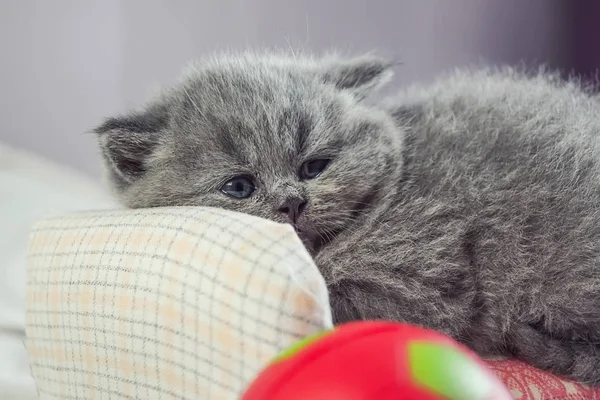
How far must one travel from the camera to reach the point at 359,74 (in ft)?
4.50

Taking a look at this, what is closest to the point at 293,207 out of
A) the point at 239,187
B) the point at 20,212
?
the point at 239,187

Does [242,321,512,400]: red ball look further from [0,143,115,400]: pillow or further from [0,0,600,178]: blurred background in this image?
[0,0,600,178]: blurred background

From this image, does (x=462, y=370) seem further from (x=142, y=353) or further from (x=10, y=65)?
(x=10, y=65)

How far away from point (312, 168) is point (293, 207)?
0.34 ft

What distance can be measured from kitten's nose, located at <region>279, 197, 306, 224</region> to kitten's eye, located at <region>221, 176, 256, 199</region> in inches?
2.7

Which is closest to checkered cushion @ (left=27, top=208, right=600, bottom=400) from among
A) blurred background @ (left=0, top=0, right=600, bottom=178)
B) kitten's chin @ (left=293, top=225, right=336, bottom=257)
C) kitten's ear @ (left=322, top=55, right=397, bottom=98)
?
kitten's chin @ (left=293, top=225, right=336, bottom=257)

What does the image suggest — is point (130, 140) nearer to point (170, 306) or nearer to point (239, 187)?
point (239, 187)

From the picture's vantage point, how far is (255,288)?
826mm

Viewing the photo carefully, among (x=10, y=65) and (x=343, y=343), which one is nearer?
(x=343, y=343)

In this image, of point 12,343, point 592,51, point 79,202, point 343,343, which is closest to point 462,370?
point 343,343

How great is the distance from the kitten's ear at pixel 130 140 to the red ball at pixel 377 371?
2.12ft

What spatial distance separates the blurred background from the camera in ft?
7.86

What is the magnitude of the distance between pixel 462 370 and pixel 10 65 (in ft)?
7.07

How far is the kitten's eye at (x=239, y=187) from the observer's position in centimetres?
116
